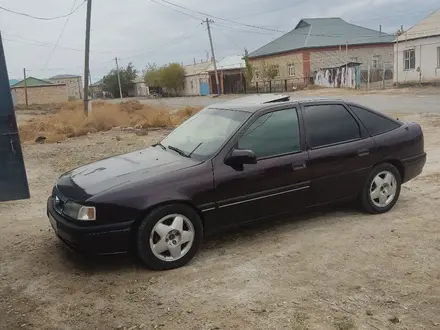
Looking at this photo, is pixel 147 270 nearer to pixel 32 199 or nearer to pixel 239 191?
pixel 239 191

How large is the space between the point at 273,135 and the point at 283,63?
51185 millimetres

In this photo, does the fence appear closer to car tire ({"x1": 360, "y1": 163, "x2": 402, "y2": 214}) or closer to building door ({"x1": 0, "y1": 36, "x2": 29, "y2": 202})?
car tire ({"x1": 360, "y1": 163, "x2": 402, "y2": 214})

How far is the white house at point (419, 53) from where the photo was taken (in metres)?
33.7

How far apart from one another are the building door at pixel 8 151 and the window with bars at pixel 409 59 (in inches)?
1436

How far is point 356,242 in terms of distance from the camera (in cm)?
450

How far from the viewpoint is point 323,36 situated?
53.4 metres

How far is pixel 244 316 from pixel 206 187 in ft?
4.48

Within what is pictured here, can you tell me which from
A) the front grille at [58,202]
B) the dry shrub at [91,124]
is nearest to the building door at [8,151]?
the front grille at [58,202]

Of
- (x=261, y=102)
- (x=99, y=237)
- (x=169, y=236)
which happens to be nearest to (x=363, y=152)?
(x=261, y=102)

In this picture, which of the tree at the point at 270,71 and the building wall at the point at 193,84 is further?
the building wall at the point at 193,84

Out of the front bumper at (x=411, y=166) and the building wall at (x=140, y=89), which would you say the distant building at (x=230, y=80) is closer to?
the building wall at (x=140, y=89)

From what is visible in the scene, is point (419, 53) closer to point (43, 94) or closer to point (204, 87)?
point (204, 87)

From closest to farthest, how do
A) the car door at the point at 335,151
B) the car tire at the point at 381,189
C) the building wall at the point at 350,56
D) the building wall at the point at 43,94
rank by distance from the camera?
the car door at the point at 335,151, the car tire at the point at 381,189, the building wall at the point at 350,56, the building wall at the point at 43,94

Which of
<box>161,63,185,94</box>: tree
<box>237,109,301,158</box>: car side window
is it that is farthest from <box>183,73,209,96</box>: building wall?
<box>237,109,301,158</box>: car side window
